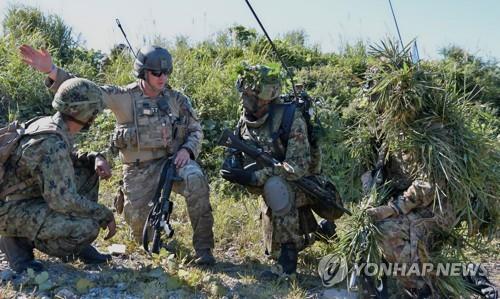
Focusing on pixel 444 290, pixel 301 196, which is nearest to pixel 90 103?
pixel 301 196

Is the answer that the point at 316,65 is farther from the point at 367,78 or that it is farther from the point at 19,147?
the point at 19,147

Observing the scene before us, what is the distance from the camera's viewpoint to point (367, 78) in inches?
177

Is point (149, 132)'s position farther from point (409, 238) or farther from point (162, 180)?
point (409, 238)

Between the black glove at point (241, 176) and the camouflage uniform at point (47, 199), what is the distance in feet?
3.34

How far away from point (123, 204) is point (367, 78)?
2.44m

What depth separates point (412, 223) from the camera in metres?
4.21

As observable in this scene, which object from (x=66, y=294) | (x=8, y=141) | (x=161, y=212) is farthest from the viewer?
(x=161, y=212)

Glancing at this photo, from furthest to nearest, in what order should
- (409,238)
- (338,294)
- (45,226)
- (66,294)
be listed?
(338,294) → (45,226) → (409,238) → (66,294)

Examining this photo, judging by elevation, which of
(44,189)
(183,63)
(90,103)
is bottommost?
(44,189)

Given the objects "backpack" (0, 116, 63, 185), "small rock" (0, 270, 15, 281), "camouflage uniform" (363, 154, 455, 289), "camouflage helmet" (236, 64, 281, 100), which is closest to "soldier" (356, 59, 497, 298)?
"camouflage uniform" (363, 154, 455, 289)

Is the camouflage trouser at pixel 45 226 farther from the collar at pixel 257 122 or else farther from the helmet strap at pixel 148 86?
the collar at pixel 257 122

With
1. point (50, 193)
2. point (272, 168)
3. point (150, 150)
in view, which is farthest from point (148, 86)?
point (50, 193)

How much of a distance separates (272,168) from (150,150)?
1134 millimetres

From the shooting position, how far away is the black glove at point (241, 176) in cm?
497
